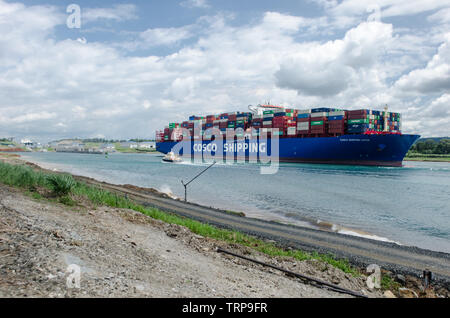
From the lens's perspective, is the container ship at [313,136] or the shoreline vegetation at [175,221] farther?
the container ship at [313,136]

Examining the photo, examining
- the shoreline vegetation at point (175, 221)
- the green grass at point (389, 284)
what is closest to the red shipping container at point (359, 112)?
the shoreline vegetation at point (175, 221)

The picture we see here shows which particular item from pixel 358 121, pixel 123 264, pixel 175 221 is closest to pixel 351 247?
pixel 175 221

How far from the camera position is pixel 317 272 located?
22.9 feet

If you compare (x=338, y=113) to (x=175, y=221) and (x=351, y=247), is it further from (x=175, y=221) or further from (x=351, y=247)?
(x=175, y=221)

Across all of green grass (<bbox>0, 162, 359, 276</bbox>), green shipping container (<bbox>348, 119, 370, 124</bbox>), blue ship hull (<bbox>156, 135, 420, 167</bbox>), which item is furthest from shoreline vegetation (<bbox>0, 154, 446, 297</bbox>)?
green shipping container (<bbox>348, 119, 370, 124</bbox>)

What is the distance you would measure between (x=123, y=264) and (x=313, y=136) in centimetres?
5323

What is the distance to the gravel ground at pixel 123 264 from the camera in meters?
4.20

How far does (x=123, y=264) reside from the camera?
209 inches

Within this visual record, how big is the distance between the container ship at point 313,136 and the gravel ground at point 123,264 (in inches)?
1837

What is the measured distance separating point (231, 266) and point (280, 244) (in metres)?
3.97

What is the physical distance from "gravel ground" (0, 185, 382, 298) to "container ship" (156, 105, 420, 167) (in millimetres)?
46658

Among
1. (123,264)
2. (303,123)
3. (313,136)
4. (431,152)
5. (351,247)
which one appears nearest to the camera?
(123,264)

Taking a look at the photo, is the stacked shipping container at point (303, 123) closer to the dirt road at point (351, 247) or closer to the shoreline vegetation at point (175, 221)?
the dirt road at point (351, 247)
